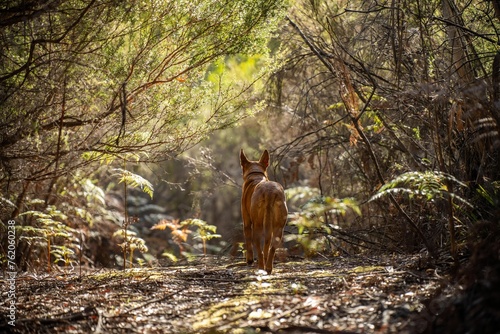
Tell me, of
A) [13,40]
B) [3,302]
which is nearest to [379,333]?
[3,302]

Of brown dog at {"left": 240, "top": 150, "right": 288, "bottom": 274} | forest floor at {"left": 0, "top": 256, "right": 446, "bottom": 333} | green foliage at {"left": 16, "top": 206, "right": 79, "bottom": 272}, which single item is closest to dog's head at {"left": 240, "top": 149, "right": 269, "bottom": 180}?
brown dog at {"left": 240, "top": 150, "right": 288, "bottom": 274}

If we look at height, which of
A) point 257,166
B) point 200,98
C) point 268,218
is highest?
point 200,98

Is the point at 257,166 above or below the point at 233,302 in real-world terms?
above

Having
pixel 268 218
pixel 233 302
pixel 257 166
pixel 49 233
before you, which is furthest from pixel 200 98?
pixel 233 302

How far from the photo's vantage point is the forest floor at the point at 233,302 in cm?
389

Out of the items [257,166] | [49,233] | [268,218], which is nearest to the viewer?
[268,218]

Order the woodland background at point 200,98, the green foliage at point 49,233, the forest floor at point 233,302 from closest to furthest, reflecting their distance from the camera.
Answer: the forest floor at point 233,302 → the woodland background at point 200,98 → the green foliage at point 49,233

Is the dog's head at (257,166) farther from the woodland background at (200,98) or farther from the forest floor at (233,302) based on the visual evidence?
the forest floor at (233,302)

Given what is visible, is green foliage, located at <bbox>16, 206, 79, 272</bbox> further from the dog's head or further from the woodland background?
the dog's head

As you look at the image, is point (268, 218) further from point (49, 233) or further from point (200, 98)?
point (49, 233)

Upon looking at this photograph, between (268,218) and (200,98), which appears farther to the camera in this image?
(200,98)

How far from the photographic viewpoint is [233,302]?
185 inches

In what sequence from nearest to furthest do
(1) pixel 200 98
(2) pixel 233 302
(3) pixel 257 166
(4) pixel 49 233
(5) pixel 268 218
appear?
(2) pixel 233 302, (5) pixel 268 218, (1) pixel 200 98, (4) pixel 49 233, (3) pixel 257 166

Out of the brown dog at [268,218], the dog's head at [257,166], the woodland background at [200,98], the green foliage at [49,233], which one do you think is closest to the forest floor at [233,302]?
the brown dog at [268,218]
